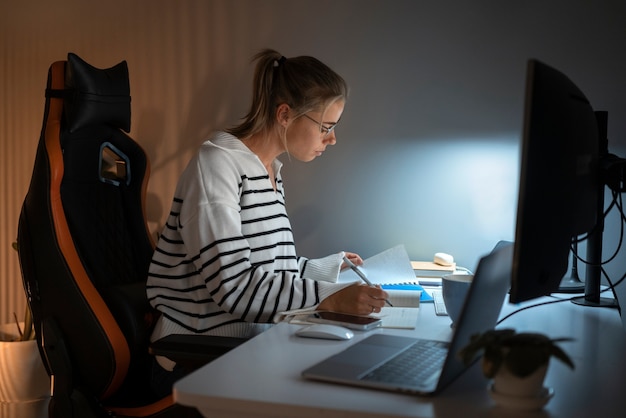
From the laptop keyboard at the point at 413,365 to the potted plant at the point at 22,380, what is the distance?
1.55m

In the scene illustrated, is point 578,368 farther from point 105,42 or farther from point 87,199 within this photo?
point 105,42

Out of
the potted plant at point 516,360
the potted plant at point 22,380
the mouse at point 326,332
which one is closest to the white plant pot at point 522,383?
the potted plant at point 516,360

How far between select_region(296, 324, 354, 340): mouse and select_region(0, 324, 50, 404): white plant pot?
4.44 ft

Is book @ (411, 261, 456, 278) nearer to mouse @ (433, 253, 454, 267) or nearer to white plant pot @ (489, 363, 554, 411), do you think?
mouse @ (433, 253, 454, 267)

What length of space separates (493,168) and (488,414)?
1.49m

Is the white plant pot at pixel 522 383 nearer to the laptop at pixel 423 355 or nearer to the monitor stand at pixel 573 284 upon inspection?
the laptop at pixel 423 355

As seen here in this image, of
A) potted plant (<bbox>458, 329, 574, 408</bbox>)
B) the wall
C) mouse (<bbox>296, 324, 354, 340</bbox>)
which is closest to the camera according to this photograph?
potted plant (<bbox>458, 329, 574, 408</bbox>)

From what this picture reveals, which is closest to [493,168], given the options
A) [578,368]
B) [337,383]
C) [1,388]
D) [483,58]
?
[483,58]

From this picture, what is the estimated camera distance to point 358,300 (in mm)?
1495

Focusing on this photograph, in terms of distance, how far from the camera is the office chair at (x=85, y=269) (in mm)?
1499

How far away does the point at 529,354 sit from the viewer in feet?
2.88

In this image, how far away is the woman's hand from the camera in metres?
1.49

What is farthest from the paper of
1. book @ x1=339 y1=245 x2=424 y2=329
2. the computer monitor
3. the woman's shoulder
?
the computer monitor

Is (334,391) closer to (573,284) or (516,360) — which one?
(516,360)
